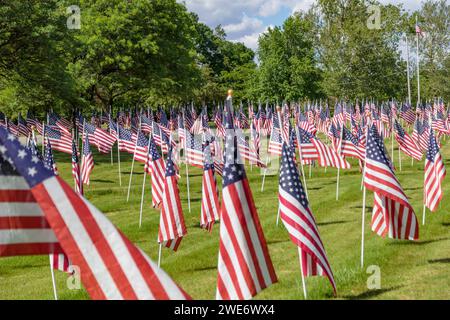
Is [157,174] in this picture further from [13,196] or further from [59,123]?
[59,123]

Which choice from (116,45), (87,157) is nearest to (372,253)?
(87,157)

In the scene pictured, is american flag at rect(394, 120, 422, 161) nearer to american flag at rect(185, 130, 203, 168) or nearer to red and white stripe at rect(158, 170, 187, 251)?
american flag at rect(185, 130, 203, 168)

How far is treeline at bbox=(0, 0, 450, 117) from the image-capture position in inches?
1406

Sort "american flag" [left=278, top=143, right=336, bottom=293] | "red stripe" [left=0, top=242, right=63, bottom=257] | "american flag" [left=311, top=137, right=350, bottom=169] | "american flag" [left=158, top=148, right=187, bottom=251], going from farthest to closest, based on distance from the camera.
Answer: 1. "american flag" [left=311, top=137, right=350, bottom=169]
2. "american flag" [left=158, top=148, right=187, bottom=251]
3. "american flag" [left=278, top=143, right=336, bottom=293]
4. "red stripe" [left=0, top=242, right=63, bottom=257]

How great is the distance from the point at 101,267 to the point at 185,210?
57.3 feet

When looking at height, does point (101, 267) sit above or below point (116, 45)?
below

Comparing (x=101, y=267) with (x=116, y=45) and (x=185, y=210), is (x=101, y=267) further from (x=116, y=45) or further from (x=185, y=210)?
(x=116, y=45)

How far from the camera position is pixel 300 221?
9117mm

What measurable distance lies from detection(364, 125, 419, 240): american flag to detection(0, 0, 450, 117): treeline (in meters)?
25.7

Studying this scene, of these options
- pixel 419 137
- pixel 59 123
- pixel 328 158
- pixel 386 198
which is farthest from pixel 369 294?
pixel 59 123

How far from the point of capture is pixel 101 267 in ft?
14.3

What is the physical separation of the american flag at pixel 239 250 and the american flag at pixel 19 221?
2.13 meters

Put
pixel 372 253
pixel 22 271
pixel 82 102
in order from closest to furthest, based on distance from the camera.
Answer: pixel 372 253 → pixel 22 271 → pixel 82 102

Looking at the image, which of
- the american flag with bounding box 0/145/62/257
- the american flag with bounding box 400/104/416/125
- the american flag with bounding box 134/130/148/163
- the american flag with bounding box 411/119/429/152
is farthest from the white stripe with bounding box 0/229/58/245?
the american flag with bounding box 400/104/416/125
